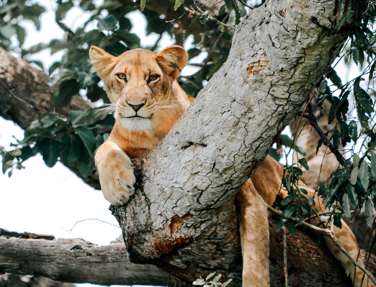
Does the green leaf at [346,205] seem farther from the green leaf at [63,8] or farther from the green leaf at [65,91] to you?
the green leaf at [63,8]

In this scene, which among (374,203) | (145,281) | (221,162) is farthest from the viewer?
(145,281)

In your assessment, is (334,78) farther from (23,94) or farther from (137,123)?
(23,94)

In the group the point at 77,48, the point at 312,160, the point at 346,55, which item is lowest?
the point at 346,55

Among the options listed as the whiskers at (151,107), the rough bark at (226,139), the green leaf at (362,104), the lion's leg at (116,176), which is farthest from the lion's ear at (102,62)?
the green leaf at (362,104)

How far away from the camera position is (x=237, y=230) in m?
5.10

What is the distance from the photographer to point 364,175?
14.7 feet

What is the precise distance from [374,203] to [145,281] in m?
1.67

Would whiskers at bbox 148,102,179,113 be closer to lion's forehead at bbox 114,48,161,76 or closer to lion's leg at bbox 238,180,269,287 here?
lion's forehead at bbox 114,48,161,76

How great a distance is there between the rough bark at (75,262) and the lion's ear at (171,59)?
1.09m

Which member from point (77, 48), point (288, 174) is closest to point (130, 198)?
point (288, 174)

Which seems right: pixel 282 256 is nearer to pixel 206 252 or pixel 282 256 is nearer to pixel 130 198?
pixel 206 252

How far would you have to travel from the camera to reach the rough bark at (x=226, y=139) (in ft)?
13.4

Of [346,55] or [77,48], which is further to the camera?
[77,48]

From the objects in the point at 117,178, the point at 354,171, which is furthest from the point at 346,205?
the point at 117,178
